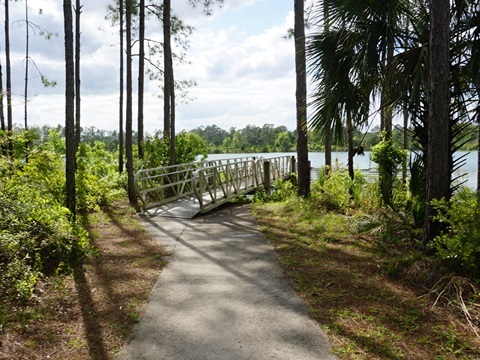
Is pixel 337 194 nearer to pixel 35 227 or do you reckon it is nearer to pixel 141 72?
pixel 35 227

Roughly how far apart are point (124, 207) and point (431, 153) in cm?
828

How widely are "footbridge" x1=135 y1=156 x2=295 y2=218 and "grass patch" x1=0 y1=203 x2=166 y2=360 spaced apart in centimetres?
357

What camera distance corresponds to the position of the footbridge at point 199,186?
9.86 metres

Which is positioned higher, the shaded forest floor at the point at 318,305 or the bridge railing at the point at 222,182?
the bridge railing at the point at 222,182

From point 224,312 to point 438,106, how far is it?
3.90 metres

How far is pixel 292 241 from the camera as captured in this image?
6.76 m

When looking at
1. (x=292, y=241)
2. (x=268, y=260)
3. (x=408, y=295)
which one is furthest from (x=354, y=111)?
(x=408, y=295)

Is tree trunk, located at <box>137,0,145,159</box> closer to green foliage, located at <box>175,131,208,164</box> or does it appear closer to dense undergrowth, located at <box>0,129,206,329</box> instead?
green foliage, located at <box>175,131,208,164</box>

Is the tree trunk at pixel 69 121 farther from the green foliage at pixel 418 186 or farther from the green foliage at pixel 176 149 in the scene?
the green foliage at pixel 176 149

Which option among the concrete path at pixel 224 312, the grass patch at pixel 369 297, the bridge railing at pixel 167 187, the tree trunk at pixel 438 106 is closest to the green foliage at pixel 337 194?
the grass patch at pixel 369 297

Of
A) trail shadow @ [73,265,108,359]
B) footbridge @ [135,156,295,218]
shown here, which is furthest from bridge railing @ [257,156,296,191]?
trail shadow @ [73,265,108,359]

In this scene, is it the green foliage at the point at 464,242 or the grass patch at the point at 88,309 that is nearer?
the grass patch at the point at 88,309

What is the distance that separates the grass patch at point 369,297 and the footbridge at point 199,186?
3265mm

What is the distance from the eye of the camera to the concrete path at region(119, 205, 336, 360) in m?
3.07
